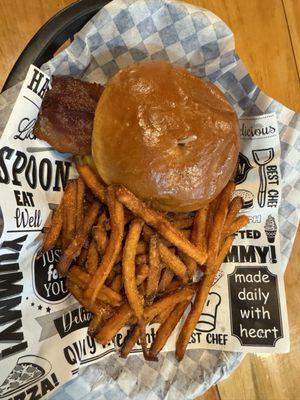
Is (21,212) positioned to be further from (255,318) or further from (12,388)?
(255,318)

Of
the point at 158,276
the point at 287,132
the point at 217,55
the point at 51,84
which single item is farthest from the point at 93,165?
the point at 287,132

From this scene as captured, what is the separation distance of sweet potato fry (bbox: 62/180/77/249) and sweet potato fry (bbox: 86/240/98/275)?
0.07 metres

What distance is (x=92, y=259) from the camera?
4.04 feet

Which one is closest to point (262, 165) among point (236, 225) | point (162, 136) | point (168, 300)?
point (236, 225)

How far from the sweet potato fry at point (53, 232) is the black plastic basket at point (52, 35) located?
0.39 meters

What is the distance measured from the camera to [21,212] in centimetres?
112

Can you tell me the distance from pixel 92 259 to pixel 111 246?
109 millimetres

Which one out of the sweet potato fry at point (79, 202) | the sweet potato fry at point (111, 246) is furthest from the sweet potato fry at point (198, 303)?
the sweet potato fry at point (79, 202)

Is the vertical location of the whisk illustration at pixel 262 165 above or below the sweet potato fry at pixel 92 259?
above

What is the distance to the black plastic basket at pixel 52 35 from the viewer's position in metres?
1.17

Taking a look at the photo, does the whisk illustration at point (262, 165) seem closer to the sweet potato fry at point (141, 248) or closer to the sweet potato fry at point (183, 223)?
the sweet potato fry at point (183, 223)

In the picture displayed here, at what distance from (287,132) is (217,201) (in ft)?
1.14

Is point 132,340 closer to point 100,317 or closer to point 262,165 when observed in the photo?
point 100,317

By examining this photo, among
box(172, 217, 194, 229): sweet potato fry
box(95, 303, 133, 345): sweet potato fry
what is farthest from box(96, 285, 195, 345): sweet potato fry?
box(172, 217, 194, 229): sweet potato fry
